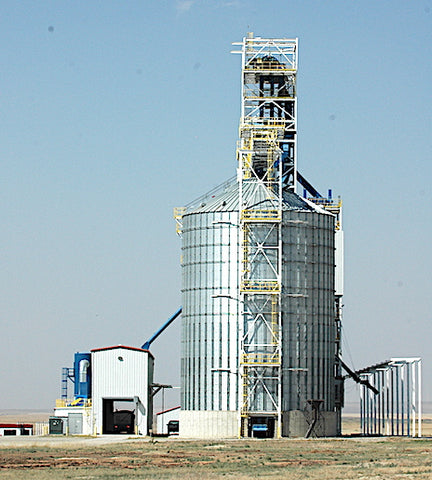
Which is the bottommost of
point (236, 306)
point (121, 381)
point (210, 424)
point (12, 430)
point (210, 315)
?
point (12, 430)

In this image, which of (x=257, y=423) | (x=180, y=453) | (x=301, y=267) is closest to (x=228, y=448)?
(x=180, y=453)

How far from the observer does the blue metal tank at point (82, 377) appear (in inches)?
4375

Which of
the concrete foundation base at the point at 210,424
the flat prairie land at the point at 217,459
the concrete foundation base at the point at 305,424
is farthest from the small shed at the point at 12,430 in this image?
the concrete foundation base at the point at 305,424

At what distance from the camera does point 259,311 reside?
98938 millimetres

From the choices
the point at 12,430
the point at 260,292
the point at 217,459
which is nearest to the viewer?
the point at 217,459

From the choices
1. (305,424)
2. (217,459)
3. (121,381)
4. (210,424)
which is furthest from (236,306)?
(217,459)

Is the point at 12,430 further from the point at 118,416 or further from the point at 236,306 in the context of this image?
the point at 236,306

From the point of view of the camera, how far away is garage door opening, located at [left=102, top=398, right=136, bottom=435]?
106938mm

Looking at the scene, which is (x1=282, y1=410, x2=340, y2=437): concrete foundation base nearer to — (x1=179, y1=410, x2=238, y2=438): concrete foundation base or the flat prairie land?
(x1=179, y1=410, x2=238, y2=438): concrete foundation base

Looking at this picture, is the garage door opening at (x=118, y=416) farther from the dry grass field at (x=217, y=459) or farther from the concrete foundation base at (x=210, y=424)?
the dry grass field at (x=217, y=459)

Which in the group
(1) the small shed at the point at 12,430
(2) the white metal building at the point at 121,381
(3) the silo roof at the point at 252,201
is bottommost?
(1) the small shed at the point at 12,430

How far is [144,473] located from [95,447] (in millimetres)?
24523

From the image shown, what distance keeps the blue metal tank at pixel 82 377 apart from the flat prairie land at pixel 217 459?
17.5 metres

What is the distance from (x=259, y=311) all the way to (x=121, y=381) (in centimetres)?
1618
